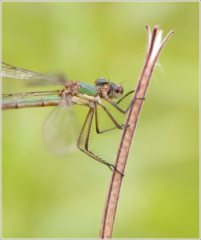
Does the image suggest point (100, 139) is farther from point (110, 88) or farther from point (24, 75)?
point (24, 75)

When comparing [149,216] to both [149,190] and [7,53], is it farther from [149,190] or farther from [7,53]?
[7,53]

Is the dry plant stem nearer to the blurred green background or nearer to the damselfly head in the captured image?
the damselfly head

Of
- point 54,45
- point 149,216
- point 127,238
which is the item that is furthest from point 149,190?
point 54,45

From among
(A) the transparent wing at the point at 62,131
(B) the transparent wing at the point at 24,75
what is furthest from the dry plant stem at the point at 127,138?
(B) the transparent wing at the point at 24,75

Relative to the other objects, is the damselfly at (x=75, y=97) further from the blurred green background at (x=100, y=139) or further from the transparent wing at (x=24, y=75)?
the blurred green background at (x=100, y=139)

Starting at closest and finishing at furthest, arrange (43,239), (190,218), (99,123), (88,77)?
(99,123) < (43,239) < (190,218) < (88,77)

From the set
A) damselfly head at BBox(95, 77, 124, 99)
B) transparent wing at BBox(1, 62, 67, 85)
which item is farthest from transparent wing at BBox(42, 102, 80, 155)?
damselfly head at BBox(95, 77, 124, 99)

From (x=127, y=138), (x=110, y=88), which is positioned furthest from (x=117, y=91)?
(x=127, y=138)
